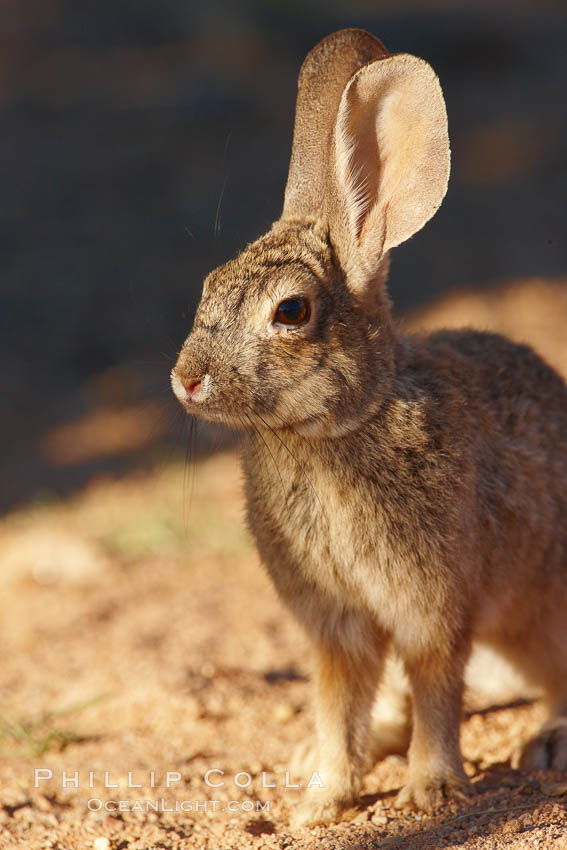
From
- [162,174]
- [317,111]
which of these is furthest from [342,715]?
[162,174]

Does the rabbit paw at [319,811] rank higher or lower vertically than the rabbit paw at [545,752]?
lower

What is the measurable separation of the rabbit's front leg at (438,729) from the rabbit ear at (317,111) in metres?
1.66

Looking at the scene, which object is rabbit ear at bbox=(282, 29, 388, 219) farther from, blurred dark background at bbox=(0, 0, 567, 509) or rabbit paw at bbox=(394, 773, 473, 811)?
blurred dark background at bbox=(0, 0, 567, 509)

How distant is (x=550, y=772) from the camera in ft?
12.8

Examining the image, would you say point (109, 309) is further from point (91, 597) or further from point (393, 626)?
point (393, 626)

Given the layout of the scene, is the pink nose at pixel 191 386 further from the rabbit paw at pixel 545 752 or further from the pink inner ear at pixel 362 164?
the rabbit paw at pixel 545 752

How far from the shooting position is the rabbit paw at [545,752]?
13.1ft

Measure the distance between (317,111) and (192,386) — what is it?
1.24 m

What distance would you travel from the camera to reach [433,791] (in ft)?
11.9

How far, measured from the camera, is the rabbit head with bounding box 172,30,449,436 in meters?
3.39

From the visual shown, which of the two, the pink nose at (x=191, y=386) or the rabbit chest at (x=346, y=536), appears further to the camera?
the rabbit chest at (x=346, y=536)

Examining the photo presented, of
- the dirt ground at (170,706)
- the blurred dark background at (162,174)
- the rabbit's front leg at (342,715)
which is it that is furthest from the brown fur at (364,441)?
the blurred dark background at (162,174)

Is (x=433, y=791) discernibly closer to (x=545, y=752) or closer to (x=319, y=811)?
(x=319, y=811)

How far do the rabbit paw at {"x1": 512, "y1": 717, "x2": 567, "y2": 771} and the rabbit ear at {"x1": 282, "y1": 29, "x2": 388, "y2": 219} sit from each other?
7.20 ft
